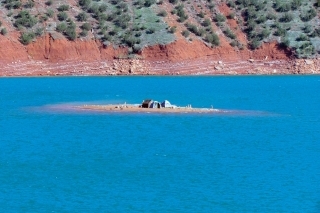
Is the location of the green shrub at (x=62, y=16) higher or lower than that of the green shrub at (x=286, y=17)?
lower

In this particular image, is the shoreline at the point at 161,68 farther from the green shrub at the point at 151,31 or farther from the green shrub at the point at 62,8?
the green shrub at the point at 62,8

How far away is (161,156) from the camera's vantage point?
31547 mm

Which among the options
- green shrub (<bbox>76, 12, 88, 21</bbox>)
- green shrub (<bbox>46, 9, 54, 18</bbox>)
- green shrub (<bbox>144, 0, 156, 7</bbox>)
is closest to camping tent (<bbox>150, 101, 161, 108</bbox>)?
green shrub (<bbox>46, 9, 54, 18</bbox>)

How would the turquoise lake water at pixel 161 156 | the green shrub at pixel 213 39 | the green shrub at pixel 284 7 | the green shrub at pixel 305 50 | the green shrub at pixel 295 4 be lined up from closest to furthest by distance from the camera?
the turquoise lake water at pixel 161 156 → the green shrub at pixel 305 50 → the green shrub at pixel 213 39 → the green shrub at pixel 284 7 → the green shrub at pixel 295 4

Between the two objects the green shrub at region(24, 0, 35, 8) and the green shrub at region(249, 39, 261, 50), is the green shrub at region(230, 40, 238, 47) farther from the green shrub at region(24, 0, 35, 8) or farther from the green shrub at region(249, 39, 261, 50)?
the green shrub at region(24, 0, 35, 8)

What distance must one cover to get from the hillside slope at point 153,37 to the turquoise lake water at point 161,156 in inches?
1011

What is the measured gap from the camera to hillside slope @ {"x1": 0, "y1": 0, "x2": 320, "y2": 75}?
286ft

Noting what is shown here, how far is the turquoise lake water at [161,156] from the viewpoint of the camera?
23172 millimetres

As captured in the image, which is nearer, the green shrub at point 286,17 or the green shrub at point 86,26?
the green shrub at point 86,26

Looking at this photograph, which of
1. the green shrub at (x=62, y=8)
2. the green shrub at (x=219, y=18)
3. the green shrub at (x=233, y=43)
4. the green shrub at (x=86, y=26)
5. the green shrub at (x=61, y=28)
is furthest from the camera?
the green shrub at (x=219, y=18)

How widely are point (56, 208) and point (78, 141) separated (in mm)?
14475

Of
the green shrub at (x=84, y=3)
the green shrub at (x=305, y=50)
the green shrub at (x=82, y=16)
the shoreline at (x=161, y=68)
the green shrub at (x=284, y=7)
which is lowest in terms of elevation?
the shoreline at (x=161, y=68)

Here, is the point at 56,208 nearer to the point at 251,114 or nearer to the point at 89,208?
the point at 89,208

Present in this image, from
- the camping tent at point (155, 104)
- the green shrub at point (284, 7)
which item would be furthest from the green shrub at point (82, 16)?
the camping tent at point (155, 104)
